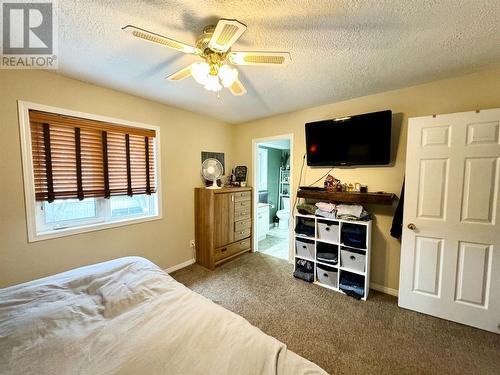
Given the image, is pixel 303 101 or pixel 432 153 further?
pixel 303 101

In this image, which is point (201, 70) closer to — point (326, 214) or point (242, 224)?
point (326, 214)

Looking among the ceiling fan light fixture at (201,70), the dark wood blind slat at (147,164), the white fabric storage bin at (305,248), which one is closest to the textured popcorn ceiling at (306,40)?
the ceiling fan light fixture at (201,70)

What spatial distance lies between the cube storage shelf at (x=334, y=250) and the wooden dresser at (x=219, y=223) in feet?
3.45

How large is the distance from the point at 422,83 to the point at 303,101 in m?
1.22

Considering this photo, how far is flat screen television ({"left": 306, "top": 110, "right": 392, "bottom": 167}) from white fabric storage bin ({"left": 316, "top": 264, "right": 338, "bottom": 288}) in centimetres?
133

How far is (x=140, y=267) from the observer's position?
5.11ft

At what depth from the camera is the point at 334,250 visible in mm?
2557

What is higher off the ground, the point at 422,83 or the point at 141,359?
the point at 422,83

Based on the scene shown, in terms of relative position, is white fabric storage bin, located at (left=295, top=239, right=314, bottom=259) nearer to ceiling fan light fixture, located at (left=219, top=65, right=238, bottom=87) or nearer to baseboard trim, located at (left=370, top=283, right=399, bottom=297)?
baseboard trim, located at (left=370, top=283, right=399, bottom=297)

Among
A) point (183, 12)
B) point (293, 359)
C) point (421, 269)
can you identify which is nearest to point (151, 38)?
point (183, 12)

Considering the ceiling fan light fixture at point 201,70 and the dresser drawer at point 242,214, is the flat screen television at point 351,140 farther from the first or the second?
the ceiling fan light fixture at point 201,70

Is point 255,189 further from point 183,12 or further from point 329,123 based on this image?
point 183,12

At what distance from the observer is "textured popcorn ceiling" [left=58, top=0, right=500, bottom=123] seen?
1.19 meters

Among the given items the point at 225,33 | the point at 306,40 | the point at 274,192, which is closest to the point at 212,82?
the point at 225,33
